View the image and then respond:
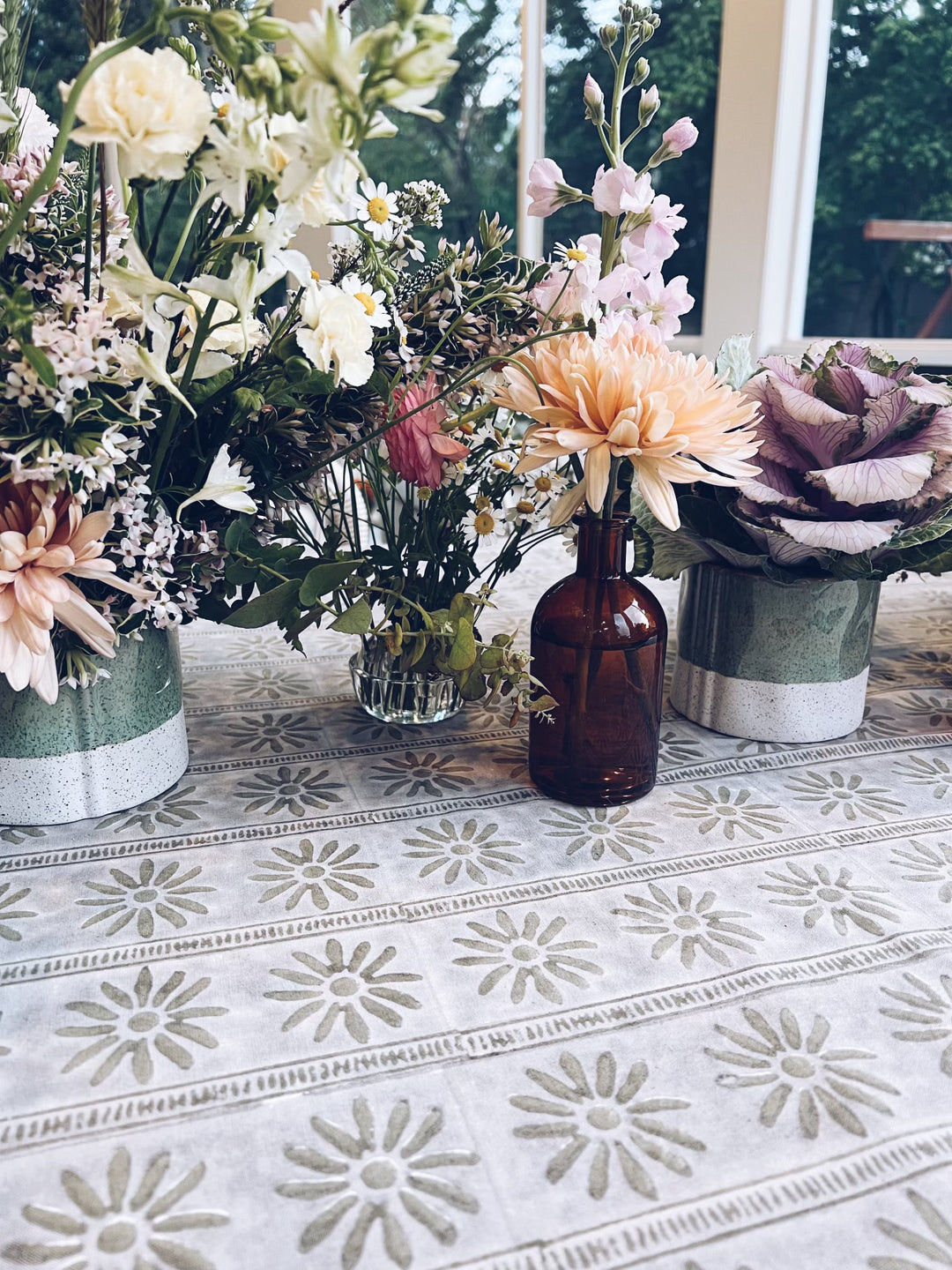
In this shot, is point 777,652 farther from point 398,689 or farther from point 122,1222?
point 122,1222

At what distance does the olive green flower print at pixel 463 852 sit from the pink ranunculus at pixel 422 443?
238 mm

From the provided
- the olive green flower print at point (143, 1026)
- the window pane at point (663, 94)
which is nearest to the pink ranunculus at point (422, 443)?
the olive green flower print at point (143, 1026)

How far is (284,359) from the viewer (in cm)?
59

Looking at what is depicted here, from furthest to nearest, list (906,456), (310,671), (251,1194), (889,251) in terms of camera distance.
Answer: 1. (889,251)
2. (310,671)
3. (906,456)
4. (251,1194)

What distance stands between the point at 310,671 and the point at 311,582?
316 millimetres

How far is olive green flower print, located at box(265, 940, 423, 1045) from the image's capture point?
469 mm

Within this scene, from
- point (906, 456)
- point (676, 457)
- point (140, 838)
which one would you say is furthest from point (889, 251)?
point (140, 838)

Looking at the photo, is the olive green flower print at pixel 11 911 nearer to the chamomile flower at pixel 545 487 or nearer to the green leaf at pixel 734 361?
the chamomile flower at pixel 545 487

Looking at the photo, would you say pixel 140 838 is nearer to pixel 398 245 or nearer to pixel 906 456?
pixel 398 245

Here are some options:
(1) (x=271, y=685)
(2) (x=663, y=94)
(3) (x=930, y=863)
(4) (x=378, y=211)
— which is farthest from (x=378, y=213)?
(2) (x=663, y=94)

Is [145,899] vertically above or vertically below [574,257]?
below

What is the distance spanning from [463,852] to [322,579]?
0.63ft

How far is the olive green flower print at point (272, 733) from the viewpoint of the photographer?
2.53 feet

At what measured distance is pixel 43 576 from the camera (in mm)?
532
